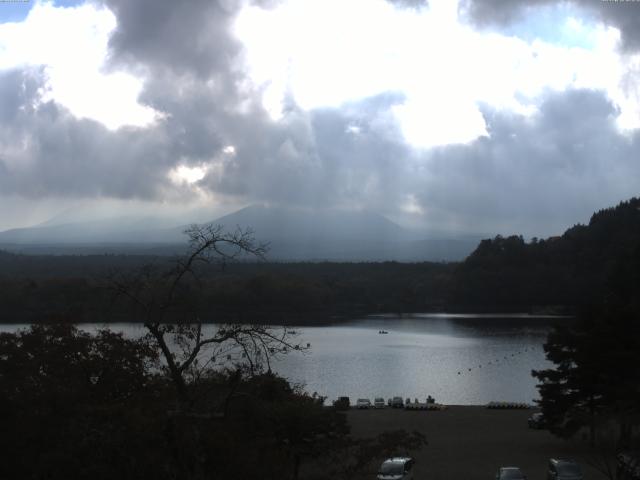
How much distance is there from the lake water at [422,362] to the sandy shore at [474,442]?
2930mm

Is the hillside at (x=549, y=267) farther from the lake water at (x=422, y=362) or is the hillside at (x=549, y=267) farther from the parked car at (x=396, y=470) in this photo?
the parked car at (x=396, y=470)

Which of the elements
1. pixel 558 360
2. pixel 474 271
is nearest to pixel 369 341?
pixel 558 360

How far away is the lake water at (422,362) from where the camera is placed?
92.8 feet

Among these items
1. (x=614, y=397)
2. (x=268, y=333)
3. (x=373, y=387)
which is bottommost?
(x=373, y=387)

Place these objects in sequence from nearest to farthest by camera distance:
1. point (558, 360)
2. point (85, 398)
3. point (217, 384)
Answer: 1. point (217, 384)
2. point (85, 398)
3. point (558, 360)

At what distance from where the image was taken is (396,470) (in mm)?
10883

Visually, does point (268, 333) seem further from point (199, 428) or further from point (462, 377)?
point (462, 377)

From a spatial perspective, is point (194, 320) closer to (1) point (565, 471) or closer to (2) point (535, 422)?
(1) point (565, 471)

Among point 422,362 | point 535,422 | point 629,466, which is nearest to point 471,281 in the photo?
point 422,362

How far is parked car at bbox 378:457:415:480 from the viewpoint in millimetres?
10727

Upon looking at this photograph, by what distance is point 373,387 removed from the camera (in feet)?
96.8

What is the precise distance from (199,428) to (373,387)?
2354cm

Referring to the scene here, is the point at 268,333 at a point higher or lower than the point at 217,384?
higher

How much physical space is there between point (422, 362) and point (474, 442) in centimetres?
2088
